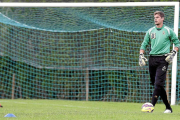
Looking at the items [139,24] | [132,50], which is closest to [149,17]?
[139,24]

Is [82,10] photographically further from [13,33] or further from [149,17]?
[13,33]

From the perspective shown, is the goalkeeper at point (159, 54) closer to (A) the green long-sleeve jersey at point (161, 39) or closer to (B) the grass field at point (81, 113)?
(A) the green long-sleeve jersey at point (161, 39)

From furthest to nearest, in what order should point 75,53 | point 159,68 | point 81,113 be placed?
point 75,53
point 159,68
point 81,113

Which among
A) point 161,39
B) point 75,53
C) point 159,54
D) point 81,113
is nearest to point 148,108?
point 159,54

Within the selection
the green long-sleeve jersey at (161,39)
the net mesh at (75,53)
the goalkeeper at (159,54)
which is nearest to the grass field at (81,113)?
the goalkeeper at (159,54)

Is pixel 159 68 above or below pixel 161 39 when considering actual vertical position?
below

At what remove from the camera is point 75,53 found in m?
13.0

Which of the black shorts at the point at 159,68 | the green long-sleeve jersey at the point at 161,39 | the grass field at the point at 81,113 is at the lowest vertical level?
the grass field at the point at 81,113

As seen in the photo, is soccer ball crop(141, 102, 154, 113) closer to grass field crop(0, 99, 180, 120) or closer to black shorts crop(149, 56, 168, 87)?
grass field crop(0, 99, 180, 120)

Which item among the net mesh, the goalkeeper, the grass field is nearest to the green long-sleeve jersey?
the goalkeeper

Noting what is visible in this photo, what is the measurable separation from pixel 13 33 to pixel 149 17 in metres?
5.16

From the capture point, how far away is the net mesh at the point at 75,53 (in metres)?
11.4

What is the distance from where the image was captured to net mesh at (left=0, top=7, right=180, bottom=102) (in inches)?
448

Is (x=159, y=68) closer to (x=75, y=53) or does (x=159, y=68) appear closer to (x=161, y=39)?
(x=161, y=39)
